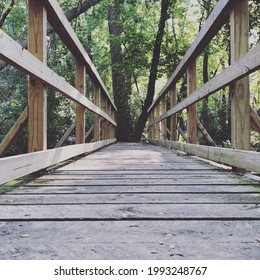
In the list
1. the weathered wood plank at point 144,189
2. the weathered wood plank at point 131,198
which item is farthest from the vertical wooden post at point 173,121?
the weathered wood plank at point 131,198

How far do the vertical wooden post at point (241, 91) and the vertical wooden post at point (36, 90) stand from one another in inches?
47.3

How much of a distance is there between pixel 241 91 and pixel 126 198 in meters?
1.19

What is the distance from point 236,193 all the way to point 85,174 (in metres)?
1.15

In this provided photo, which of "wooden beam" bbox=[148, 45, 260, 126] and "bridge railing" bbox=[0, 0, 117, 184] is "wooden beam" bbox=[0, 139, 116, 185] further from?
"wooden beam" bbox=[148, 45, 260, 126]

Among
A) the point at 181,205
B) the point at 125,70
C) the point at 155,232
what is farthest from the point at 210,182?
the point at 125,70

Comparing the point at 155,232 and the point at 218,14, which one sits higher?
the point at 218,14

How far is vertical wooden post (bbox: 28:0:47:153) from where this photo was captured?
2305 millimetres

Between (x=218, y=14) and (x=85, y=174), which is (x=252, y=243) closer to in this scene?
(x=85, y=174)

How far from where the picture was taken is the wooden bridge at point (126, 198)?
96 centimetres

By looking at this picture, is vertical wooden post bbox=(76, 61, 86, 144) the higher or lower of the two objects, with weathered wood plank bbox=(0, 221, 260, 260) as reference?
higher

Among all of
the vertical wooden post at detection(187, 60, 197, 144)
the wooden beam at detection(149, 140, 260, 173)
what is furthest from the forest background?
the wooden beam at detection(149, 140, 260, 173)
